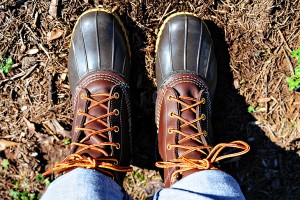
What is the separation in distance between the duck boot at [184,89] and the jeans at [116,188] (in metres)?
0.23

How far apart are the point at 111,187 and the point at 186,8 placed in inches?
50.3

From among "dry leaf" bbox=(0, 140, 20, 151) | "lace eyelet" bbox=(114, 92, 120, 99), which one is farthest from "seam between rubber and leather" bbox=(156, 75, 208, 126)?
"dry leaf" bbox=(0, 140, 20, 151)

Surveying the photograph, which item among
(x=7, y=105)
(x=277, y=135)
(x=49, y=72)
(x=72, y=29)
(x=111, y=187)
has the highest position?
(x=72, y=29)

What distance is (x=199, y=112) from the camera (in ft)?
8.17

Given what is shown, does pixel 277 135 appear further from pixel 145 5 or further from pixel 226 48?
pixel 145 5

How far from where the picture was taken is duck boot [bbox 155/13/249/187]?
2.40m

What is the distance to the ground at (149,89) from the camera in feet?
8.66

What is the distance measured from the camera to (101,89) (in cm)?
253

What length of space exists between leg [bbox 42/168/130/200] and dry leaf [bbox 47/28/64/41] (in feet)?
3.28

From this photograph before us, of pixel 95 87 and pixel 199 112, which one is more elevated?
pixel 95 87

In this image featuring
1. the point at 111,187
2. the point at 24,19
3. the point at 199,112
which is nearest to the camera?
the point at 111,187

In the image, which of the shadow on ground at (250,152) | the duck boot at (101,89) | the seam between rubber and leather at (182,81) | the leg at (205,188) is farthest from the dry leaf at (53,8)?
the leg at (205,188)

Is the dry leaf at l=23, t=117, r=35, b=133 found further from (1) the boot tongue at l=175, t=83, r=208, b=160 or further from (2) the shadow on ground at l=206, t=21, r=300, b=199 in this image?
(2) the shadow on ground at l=206, t=21, r=300, b=199

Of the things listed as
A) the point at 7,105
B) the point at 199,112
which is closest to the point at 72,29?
the point at 7,105
